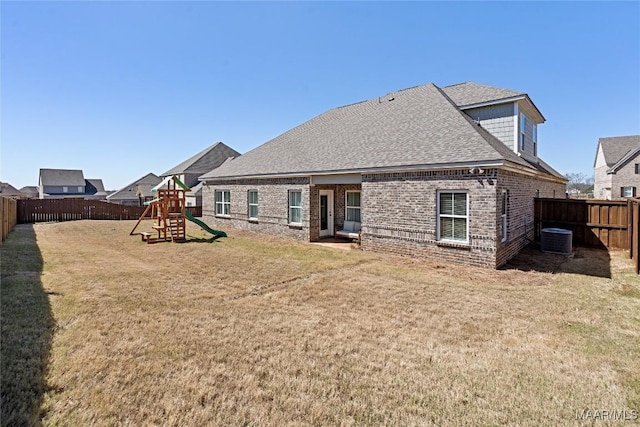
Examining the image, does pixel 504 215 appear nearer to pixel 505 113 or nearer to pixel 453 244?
pixel 453 244

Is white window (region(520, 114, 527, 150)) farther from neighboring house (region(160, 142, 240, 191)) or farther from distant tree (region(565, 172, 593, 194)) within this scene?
distant tree (region(565, 172, 593, 194))

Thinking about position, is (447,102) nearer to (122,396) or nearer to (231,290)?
(231,290)

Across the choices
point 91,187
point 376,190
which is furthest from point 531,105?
point 91,187

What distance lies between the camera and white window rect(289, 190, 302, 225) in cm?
1490

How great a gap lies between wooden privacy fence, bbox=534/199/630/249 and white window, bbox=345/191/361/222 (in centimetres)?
784

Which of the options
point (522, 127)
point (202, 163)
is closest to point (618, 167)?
point (522, 127)

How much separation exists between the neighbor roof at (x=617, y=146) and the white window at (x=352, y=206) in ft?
135

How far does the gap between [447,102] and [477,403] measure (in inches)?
491

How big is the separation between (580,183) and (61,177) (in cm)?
11909

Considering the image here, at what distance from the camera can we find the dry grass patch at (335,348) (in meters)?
3.08

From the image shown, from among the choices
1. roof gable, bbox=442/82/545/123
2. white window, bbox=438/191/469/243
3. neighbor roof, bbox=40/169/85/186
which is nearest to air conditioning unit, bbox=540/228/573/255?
white window, bbox=438/191/469/243

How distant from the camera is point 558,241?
11453 millimetres

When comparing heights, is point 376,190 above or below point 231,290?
above

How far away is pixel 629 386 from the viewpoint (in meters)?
3.53
